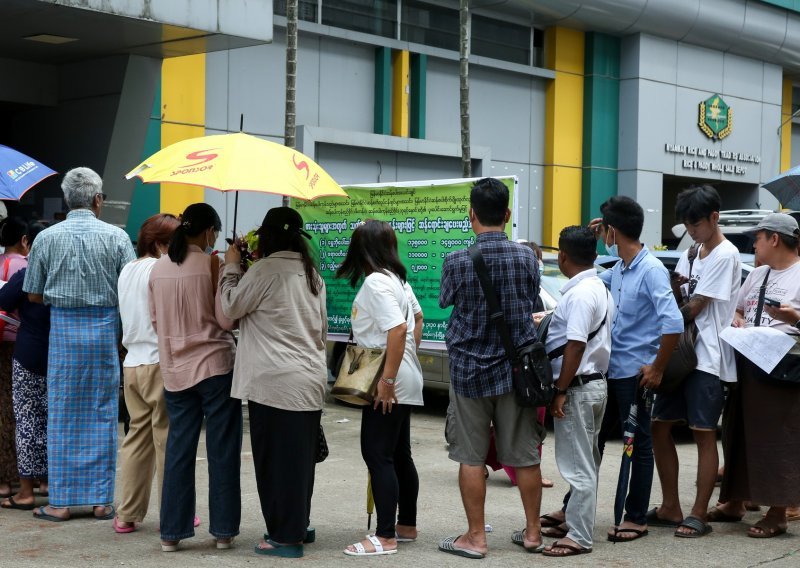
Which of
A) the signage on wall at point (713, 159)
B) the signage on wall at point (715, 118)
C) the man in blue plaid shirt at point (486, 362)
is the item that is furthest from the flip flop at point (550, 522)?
the signage on wall at point (715, 118)

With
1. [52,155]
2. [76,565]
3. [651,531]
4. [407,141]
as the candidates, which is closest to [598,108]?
[407,141]

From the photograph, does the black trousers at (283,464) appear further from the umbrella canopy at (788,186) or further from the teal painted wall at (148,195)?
the teal painted wall at (148,195)

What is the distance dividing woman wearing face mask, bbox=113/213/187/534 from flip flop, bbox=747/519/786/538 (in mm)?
3542

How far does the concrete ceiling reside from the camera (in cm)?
1030

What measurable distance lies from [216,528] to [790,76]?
26.3 meters

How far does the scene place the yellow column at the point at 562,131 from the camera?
22.9 metres

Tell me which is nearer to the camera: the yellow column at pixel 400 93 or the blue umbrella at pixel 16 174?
the blue umbrella at pixel 16 174

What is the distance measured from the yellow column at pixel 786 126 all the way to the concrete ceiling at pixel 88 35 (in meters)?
20.2

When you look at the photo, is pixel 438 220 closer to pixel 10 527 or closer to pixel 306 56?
pixel 10 527

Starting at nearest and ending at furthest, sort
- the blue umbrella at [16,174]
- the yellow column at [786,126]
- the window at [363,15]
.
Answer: the blue umbrella at [16,174] → the window at [363,15] → the yellow column at [786,126]

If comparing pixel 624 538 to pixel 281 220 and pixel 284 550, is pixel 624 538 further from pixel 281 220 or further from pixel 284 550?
pixel 281 220

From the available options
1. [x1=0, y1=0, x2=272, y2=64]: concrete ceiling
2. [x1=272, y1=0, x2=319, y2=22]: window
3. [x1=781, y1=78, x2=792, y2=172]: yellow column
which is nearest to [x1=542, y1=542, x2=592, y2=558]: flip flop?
[x1=0, y1=0, x2=272, y2=64]: concrete ceiling

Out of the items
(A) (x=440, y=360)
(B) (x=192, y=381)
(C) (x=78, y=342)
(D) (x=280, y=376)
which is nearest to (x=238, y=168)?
(D) (x=280, y=376)

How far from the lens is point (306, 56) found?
18.6m
